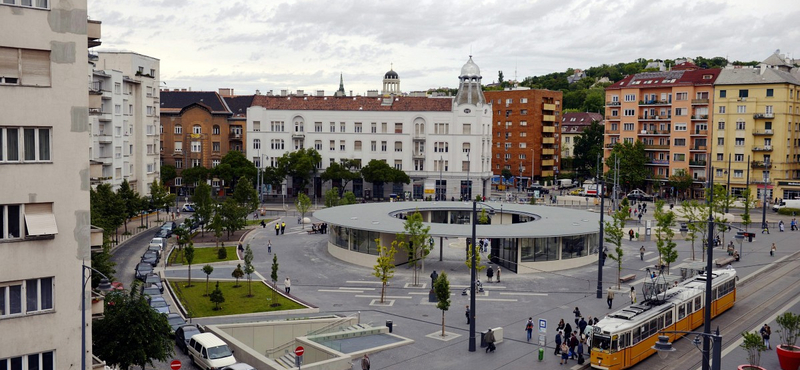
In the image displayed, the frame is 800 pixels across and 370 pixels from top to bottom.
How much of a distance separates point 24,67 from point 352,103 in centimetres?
9629

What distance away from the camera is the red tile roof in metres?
115

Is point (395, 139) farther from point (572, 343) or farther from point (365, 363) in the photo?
point (365, 363)

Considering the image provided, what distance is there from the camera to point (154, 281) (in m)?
50.2

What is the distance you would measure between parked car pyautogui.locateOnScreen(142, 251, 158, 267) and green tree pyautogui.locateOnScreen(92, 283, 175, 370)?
92.1 ft

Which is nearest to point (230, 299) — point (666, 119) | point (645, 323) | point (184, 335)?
point (184, 335)

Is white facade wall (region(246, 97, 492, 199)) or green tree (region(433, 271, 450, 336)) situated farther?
white facade wall (region(246, 97, 492, 199))

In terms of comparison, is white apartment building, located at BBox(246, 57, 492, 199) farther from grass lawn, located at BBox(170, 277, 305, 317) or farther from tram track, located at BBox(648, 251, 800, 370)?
grass lawn, located at BBox(170, 277, 305, 317)

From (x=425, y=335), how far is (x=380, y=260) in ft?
31.0

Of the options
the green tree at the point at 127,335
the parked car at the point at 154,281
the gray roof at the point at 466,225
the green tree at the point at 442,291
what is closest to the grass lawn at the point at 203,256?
the parked car at the point at 154,281

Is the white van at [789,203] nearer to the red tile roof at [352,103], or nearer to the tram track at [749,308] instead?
the tram track at [749,308]

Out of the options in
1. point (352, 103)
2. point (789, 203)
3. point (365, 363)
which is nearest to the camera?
point (365, 363)

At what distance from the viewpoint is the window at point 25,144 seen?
21.7 metres

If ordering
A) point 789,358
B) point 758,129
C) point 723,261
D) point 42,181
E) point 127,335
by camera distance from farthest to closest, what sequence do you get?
point 758,129, point 723,261, point 789,358, point 127,335, point 42,181

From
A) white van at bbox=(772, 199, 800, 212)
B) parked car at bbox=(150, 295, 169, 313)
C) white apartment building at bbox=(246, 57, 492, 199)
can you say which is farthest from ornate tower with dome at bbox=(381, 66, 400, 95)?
parked car at bbox=(150, 295, 169, 313)
